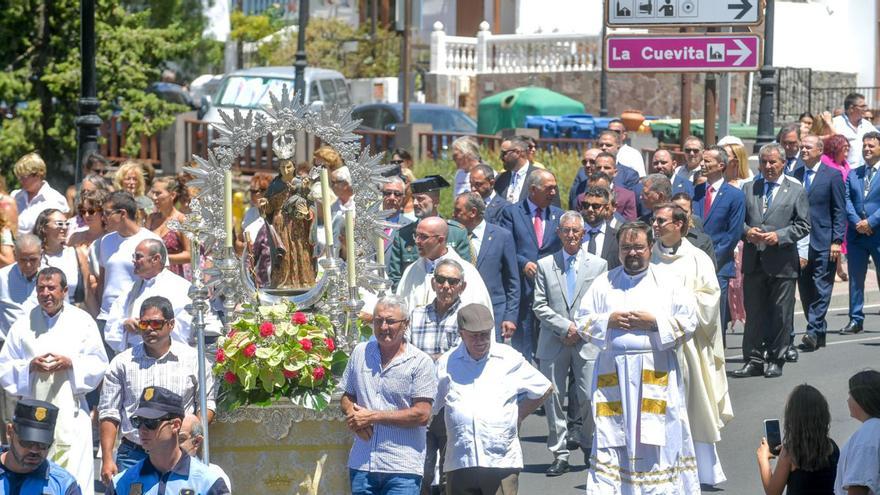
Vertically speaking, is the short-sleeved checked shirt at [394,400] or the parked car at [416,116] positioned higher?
the parked car at [416,116]

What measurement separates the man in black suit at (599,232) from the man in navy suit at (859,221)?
15.5 feet

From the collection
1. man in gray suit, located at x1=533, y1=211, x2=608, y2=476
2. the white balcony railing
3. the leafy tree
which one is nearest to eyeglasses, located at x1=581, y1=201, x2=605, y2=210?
man in gray suit, located at x1=533, y1=211, x2=608, y2=476

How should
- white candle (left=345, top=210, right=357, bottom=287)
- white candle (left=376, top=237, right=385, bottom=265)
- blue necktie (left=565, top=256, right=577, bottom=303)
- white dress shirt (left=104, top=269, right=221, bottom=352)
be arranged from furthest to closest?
blue necktie (left=565, top=256, right=577, bottom=303) < white dress shirt (left=104, top=269, right=221, bottom=352) < white candle (left=376, top=237, right=385, bottom=265) < white candle (left=345, top=210, right=357, bottom=287)

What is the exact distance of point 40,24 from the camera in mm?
24172

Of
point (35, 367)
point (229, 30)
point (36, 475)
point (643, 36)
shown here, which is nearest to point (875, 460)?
point (36, 475)

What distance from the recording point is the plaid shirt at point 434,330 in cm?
957

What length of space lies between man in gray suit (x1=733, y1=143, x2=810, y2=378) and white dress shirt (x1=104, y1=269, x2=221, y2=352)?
549cm

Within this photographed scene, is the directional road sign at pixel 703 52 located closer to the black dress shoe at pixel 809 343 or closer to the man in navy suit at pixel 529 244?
the man in navy suit at pixel 529 244

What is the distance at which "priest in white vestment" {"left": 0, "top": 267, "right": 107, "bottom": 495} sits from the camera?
31.4 ft

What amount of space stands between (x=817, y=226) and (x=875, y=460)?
8.09 metres

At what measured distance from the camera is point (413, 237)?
11.7 m

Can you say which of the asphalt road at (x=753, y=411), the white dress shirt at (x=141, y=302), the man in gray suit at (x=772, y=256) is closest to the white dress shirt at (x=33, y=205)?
the white dress shirt at (x=141, y=302)

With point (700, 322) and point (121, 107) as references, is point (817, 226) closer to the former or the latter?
point (700, 322)

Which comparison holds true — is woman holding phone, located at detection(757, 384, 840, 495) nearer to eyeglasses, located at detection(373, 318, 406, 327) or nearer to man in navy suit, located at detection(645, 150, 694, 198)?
eyeglasses, located at detection(373, 318, 406, 327)
